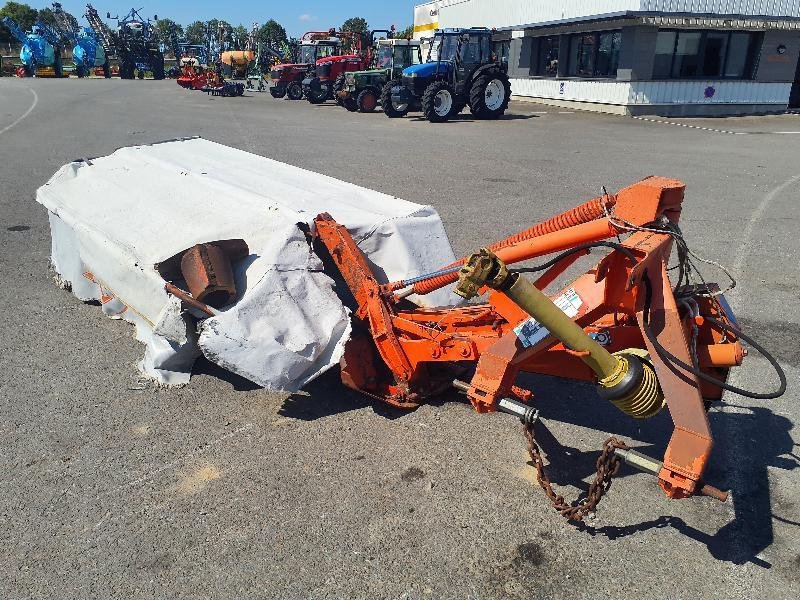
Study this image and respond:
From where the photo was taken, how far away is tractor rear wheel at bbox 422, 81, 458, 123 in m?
18.8

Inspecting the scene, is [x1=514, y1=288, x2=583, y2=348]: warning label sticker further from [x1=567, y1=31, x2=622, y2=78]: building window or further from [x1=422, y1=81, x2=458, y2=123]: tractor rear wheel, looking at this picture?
[x1=567, y1=31, x2=622, y2=78]: building window

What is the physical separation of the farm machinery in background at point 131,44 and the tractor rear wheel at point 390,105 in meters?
33.1

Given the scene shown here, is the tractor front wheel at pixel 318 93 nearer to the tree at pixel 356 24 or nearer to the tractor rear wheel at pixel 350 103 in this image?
the tractor rear wheel at pixel 350 103

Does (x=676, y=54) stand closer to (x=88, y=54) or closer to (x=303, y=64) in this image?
(x=303, y=64)

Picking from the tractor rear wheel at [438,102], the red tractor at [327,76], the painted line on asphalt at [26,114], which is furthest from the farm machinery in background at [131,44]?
the tractor rear wheel at [438,102]

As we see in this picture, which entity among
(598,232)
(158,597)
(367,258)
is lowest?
(158,597)

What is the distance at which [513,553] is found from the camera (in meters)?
2.96

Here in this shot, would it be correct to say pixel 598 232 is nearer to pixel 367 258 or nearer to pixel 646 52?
pixel 367 258

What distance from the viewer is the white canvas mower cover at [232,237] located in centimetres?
377

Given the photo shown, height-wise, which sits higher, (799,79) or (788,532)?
(799,79)

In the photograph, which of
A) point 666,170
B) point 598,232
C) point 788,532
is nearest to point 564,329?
point 598,232

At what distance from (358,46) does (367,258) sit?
26102 millimetres

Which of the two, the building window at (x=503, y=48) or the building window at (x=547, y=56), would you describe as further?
the building window at (x=503, y=48)

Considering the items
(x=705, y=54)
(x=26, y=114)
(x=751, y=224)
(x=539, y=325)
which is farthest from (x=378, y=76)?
(x=539, y=325)
